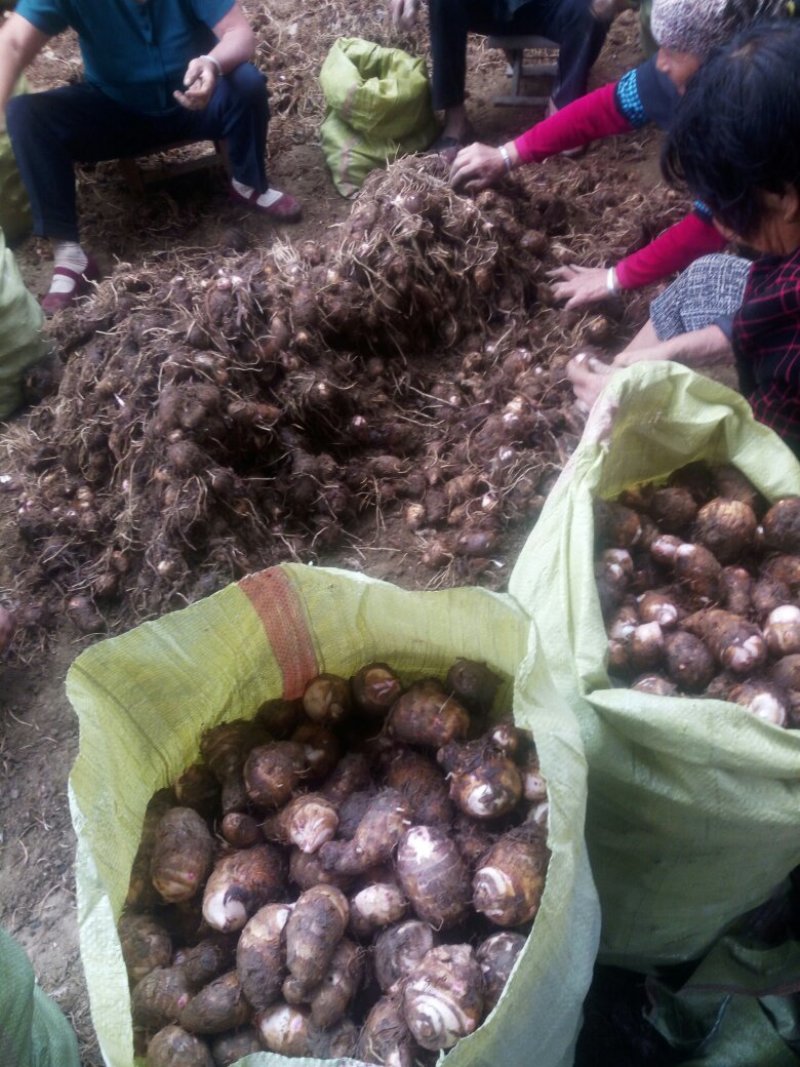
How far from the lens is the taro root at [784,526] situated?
4.73 feet

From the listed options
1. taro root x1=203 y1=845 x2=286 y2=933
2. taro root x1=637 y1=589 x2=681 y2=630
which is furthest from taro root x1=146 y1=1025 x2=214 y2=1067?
taro root x1=637 y1=589 x2=681 y2=630

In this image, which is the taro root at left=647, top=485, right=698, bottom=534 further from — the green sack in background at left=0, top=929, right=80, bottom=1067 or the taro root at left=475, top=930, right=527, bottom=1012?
the green sack in background at left=0, top=929, right=80, bottom=1067

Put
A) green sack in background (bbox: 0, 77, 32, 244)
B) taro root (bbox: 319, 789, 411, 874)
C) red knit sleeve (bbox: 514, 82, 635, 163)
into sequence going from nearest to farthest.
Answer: taro root (bbox: 319, 789, 411, 874), red knit sleeve (bbox: 514, 82, 635, 163), green sack in background (bbox: 0, 77, 32, 244)

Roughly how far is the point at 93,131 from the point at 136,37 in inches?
16.6

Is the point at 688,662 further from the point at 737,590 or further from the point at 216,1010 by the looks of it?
the point at 216,1010

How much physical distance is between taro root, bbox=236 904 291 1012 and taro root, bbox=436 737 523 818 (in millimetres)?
319

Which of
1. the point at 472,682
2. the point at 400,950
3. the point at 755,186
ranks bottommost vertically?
the point at 400,950

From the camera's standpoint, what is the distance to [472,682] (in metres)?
1.32

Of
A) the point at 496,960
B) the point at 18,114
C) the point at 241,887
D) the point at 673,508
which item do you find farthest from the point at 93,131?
the point at 496,960

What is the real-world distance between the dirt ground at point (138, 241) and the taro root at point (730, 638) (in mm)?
867

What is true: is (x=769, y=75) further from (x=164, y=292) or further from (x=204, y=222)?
(x=204, y=222)

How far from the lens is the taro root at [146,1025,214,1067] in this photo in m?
1.05

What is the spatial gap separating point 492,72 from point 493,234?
2232mm

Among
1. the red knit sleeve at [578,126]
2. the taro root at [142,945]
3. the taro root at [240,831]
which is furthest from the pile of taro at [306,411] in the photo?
the taro root at [142,945]
